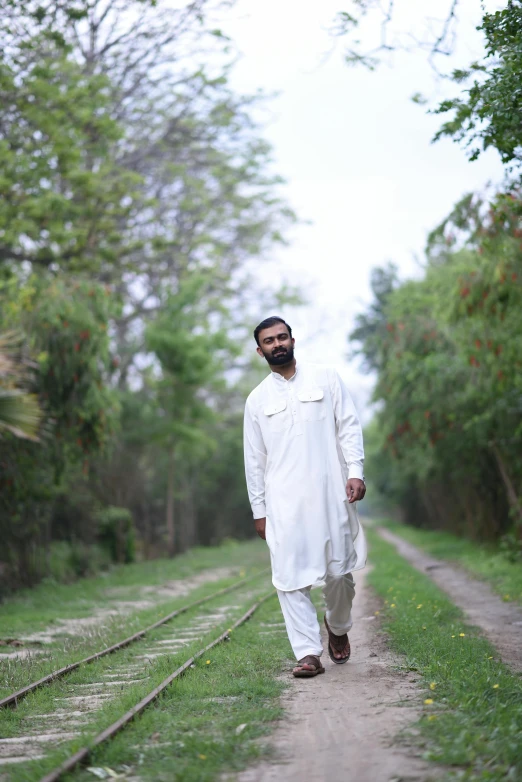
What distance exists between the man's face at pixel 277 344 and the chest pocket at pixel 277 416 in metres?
0.30

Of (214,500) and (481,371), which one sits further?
(214,500)

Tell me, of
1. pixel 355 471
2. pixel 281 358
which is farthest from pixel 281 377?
pixel 355 471

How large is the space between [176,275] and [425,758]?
87.8 feet

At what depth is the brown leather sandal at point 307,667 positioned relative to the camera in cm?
633

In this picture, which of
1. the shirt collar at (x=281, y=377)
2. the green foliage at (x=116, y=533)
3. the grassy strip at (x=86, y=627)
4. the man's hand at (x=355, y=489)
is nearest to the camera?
the man's hand at (x=355, y=489)

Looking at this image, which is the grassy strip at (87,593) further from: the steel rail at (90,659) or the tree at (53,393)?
the steel rail at (90,659)

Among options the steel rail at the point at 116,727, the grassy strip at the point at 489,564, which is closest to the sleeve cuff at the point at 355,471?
the steel rail at the point at 116,727

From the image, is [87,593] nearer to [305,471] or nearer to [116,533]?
[116,533]

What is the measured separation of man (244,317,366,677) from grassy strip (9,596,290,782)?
0.57 meters

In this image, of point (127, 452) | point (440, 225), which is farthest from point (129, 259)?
point (440, 225)

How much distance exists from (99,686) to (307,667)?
1.61m

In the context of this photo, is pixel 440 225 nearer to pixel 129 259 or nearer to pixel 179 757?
pixel 179 757

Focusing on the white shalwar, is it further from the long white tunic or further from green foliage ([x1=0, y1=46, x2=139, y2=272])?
green foliage ([x1=0, y1=46, x2=139, y2=272])

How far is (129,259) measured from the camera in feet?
81.8
